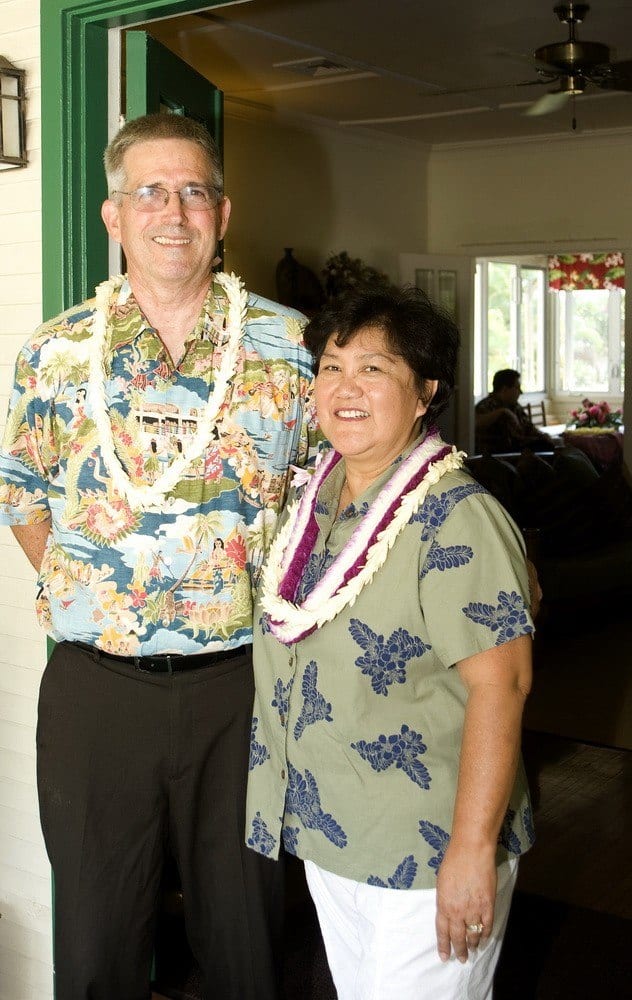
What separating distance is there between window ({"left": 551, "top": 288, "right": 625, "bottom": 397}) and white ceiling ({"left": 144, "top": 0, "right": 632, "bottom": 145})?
17.9 feet

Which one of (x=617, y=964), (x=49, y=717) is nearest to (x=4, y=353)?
(x=49, y=717)

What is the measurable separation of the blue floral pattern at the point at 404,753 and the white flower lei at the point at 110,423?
63 cm

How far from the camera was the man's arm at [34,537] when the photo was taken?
240cm

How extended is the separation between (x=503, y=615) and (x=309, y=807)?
0.48m

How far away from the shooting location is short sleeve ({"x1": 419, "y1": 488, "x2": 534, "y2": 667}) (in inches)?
67.4

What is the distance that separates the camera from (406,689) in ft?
5.86

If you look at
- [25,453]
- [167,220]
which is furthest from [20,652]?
[167,220]

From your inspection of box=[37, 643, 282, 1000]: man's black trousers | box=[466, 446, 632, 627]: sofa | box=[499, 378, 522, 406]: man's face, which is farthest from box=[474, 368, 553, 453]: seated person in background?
box=[37, 643, 282, 1000]: man's black trousers

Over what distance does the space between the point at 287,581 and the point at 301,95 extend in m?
6.88

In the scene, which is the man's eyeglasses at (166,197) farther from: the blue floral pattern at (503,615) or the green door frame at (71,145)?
the blue floral pattern at (503,615)

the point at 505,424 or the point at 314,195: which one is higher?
the point at 314,195

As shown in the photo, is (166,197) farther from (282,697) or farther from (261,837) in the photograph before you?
(261,837)

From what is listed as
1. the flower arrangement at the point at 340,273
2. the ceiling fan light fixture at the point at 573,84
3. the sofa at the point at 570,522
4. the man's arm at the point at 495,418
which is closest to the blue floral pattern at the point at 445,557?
the ceiling fan light fixture at the point at 573,84

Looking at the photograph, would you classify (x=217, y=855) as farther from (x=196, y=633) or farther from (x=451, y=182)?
(x=451, y=182)
